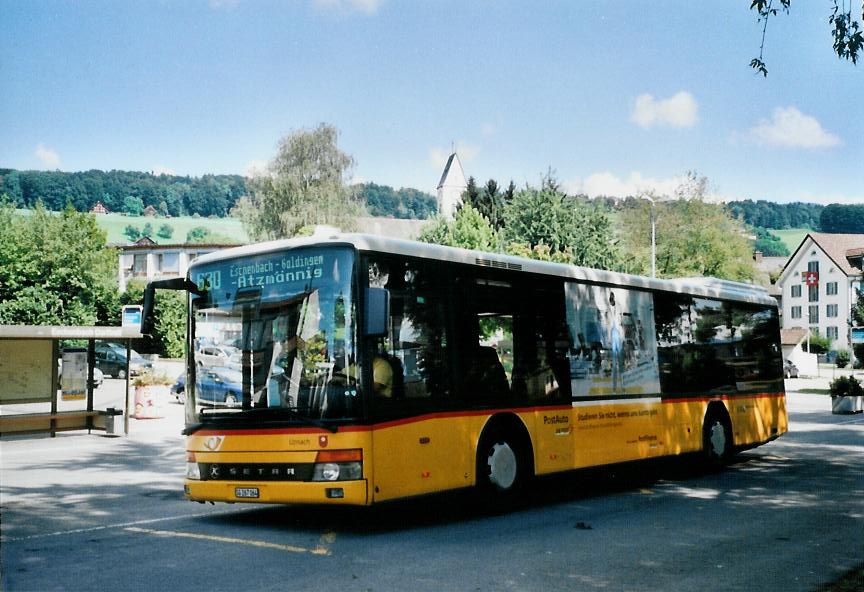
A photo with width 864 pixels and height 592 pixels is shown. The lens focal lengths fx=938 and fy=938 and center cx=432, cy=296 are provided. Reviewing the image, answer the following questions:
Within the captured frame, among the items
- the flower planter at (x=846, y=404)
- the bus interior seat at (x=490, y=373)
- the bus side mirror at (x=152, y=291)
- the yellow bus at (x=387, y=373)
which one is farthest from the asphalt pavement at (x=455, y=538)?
the flower planter at (x=846, y=404)

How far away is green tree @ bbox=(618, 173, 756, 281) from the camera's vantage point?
7100cm

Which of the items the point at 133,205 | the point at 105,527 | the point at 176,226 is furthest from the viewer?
the point at 176,226

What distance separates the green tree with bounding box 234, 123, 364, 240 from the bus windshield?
51611 millimetres

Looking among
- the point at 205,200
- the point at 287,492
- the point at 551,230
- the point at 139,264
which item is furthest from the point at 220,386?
the point at 205,200

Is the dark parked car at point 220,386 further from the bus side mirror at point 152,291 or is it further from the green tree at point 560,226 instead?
the green tree at point 560,226

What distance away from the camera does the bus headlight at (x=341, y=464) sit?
8.83m

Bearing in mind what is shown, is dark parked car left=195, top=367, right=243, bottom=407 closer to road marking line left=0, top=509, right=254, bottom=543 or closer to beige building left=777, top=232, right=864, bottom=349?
road marking line left=0, top=509, right=254, bottom=543

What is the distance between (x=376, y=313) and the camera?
29.0 feet

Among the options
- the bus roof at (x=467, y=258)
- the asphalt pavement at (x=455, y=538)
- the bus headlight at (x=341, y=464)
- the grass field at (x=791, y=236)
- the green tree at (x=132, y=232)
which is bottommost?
the asphalt pavement at (x=455, y=538)

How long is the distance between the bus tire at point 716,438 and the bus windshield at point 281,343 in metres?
8.29

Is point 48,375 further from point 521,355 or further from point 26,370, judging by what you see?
point 521,355

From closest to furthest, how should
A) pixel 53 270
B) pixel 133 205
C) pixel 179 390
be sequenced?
pixel 179 390 → pixel 53 270 → pixel 133 205

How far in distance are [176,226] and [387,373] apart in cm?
12616

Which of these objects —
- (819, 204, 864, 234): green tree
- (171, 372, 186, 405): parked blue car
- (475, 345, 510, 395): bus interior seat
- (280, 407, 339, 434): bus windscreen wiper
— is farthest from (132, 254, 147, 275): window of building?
(819, 204, 864, 234): green tree
